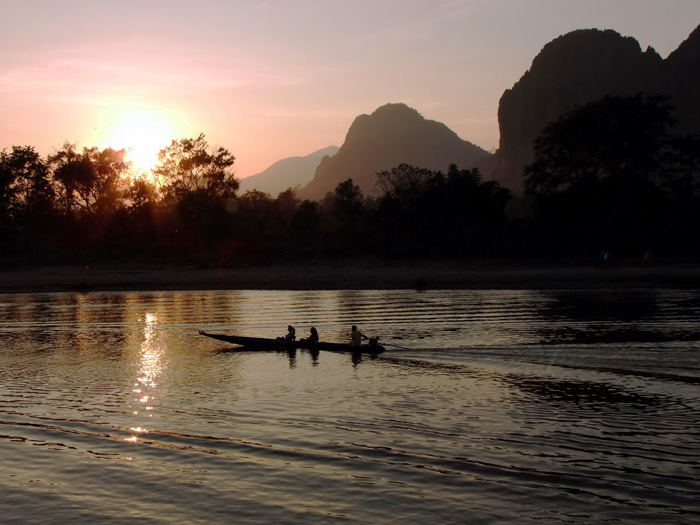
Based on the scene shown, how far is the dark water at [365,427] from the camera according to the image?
12953 millimetres

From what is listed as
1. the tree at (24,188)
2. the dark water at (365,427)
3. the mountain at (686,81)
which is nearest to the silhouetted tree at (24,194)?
the tree at (24,188)

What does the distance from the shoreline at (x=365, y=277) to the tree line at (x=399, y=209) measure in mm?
4996

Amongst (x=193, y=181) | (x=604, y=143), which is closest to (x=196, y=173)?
(x=193, y=181)

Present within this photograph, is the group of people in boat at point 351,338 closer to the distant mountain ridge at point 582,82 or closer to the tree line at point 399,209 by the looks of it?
the tree line at point 399,209

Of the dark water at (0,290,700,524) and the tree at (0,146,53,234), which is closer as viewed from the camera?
the dark water at (0,290,700,524)

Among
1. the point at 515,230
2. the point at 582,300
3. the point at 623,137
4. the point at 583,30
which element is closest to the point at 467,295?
the point at 582,300

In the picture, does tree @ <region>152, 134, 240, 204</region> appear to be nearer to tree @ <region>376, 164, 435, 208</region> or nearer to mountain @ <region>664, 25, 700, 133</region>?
tree @ <region>376, 164, 435, 208</region>

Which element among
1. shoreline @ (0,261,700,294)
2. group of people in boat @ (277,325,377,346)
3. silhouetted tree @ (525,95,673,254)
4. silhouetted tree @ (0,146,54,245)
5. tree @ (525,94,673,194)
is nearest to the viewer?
group of people in boat @ (277,325,377,346)

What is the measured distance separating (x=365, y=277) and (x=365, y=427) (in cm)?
4808

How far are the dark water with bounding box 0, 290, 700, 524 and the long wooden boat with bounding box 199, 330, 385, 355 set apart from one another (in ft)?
2.74

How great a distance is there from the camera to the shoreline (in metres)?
60.7

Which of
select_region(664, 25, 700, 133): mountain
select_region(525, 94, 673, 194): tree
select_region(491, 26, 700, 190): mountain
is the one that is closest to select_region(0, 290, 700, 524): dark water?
select_region(525, 94, 673, 194): tree

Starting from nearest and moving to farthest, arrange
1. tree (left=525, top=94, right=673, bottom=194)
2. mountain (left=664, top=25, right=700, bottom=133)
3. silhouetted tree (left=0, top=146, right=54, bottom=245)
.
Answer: tree (left=525, top=94, right=673, bottom=194) → silhouetted tree (left=0, top=146, right=54, bottom=245) → mountain (left=664, top=25, right=700, bottom=133)

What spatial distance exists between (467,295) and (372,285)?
11318mm
